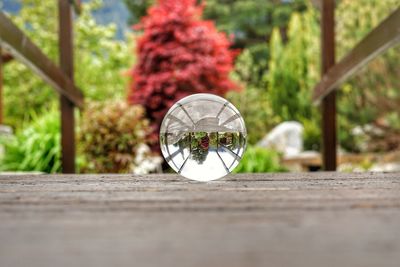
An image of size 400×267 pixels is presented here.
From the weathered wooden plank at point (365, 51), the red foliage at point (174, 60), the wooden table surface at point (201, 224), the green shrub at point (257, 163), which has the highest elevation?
the red foliage at point (174, 60)

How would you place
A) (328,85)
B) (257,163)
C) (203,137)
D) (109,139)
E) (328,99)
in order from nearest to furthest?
(203,137) < (328,85) < (328,99) < (109,139) < (257,163)

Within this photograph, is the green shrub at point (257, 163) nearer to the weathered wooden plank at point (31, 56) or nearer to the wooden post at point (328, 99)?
the wooden post at point (328, 99)

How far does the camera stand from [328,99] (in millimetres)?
3084

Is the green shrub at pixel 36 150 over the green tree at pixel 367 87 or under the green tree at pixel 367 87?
under

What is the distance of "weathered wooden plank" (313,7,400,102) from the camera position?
1915mm

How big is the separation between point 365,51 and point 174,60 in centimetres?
362

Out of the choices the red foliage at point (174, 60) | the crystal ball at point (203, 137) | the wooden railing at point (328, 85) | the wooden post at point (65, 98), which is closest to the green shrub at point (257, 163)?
the red foliage at point (174, 60)

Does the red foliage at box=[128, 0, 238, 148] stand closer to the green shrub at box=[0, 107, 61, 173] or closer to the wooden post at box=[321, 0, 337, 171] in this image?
the green shrub at box=[0, 107, 61, 173]

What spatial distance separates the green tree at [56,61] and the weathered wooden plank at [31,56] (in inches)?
202

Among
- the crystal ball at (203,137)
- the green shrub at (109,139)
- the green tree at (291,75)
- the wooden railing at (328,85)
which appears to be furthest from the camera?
the green tree at (291,75)

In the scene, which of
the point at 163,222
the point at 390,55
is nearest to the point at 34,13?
the point at 390,55

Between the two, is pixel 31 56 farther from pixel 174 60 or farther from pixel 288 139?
pixel 288 139

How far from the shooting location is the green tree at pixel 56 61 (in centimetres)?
813

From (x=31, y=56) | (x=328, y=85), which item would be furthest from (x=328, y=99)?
(x=31, y=56)
